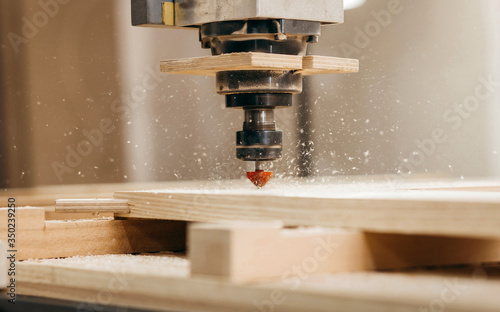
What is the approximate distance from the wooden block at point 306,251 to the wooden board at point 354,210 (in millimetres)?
43

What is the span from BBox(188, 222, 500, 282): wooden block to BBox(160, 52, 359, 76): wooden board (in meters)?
0.46

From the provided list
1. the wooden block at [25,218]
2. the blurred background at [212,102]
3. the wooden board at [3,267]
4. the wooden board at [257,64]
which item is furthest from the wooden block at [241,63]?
the blurred background at [212,102]

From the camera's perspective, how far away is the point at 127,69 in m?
2.09

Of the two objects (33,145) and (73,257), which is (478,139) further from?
(73,257)

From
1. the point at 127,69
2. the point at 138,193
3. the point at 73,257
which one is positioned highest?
the point at 127,69

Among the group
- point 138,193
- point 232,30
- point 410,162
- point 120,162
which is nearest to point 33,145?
point 120,162

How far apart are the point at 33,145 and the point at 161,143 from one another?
367 millimetres

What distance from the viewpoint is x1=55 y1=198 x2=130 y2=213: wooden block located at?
1.38 metres

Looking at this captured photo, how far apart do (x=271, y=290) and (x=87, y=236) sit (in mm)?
628

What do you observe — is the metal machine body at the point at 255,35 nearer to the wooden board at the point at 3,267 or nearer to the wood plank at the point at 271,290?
the wood plank at the point at 271,290

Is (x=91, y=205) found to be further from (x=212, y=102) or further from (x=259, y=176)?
(x=212, y=102)

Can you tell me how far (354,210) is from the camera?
3.35 ft

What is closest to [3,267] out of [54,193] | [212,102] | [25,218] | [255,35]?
[25,218]

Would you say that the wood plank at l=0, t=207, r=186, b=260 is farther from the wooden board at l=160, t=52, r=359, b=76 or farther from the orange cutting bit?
the wooden board at l=160, t=52, r=359, b=76
